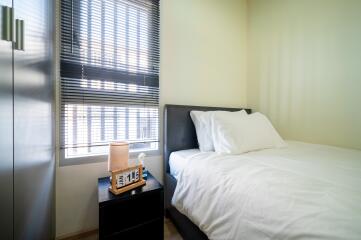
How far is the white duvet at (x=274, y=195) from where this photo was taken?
22.0 inches

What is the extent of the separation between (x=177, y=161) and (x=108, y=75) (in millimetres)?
982

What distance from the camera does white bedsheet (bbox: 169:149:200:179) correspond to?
138 centimetres

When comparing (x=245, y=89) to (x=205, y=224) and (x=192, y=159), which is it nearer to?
(x=192, y=159)

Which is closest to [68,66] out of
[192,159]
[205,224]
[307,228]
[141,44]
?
[141,44]

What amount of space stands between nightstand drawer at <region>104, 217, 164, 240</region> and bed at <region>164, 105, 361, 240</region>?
0.60ft

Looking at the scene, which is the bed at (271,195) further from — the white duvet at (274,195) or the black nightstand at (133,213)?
the black nightstand at (133,213)

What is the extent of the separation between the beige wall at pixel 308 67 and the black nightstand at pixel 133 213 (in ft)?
5.49

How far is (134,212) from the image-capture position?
1.33 metres

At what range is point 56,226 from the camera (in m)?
1.36

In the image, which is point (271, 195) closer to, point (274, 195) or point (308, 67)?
point (274, 195)

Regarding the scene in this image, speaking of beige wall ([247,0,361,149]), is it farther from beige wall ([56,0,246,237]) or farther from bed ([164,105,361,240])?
bed ([164,105,361,240])

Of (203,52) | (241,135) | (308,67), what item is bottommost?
(241,135)

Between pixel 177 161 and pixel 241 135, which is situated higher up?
pixel 241 135

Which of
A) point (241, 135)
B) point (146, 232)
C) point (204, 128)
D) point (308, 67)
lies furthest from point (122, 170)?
point (308, 67)
